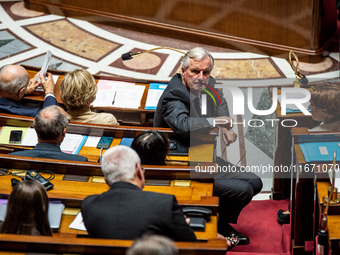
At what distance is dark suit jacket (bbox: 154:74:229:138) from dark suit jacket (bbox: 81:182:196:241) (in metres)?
1.14

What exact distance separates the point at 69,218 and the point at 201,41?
4.73 metres

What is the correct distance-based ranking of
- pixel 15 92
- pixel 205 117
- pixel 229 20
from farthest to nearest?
pixel 229 20
pixel 15 92
pixel 205 117

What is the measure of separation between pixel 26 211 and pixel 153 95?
2264 mm

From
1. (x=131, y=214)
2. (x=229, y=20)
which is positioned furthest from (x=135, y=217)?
(x=229, y=20)

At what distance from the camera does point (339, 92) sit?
3.82 m

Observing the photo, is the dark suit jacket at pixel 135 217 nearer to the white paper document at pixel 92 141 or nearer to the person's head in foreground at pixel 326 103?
the white paper document at pixel 92 141

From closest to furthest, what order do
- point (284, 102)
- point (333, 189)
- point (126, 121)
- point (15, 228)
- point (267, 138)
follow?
1. point (15, 228)
2. point (333, 189)
3. point (284, 102)
4. point (126, 121)
5. point (267, 138)

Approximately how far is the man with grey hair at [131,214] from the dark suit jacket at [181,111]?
42.2 inches

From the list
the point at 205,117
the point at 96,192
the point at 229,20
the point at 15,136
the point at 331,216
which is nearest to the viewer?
the point at 331,216

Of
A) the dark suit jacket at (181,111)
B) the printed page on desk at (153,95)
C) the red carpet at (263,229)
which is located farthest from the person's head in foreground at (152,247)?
the printed page on desk at (153,95)

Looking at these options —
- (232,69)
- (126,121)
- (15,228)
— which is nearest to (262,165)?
(126,121)

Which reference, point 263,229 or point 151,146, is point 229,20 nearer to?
point 263,229

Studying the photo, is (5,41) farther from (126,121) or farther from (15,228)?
(15,228)

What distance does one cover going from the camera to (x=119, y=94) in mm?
4781
